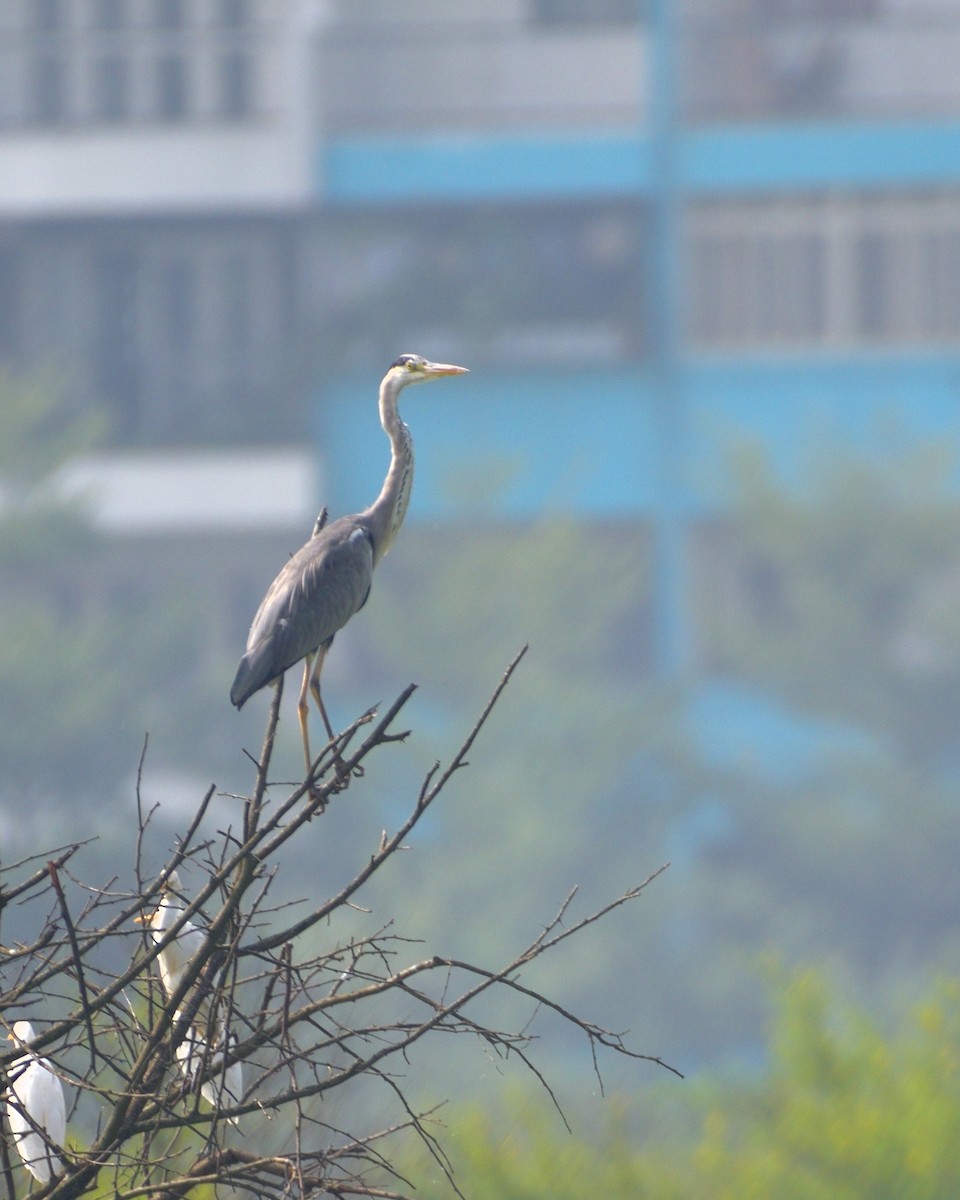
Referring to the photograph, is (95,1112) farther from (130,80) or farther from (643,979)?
(130,80)

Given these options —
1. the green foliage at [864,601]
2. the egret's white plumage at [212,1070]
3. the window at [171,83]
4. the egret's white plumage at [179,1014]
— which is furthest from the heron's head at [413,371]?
the window at [171,83]

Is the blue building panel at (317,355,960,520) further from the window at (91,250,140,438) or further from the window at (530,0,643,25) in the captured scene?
the window at (530,0,643,25)

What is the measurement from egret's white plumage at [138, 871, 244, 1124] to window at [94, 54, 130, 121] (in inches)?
1196

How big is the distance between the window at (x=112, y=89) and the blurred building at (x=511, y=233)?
94 millimetres

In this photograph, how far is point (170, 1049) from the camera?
3229 mm

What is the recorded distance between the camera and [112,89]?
33281mm

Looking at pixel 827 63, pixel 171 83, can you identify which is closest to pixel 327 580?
pixel 171 83

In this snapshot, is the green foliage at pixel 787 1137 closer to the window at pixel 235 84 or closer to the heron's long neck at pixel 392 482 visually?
the heron's long neck at pixel 392 482

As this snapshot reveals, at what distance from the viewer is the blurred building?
32.3 meters

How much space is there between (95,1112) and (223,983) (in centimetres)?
639

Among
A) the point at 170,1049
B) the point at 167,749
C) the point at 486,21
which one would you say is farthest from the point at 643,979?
the point at 170,1049

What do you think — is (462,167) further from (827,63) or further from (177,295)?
(827,63)

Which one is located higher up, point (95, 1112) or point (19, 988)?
point (95, 1112)

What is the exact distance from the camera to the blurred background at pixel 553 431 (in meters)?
31.0
